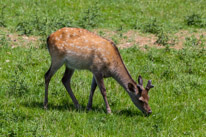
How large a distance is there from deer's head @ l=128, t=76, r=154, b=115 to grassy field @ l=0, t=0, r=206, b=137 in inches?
6.1

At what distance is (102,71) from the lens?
25.7 ft

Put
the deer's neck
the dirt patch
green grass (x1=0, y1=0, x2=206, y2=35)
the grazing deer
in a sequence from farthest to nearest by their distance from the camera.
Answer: green grass (x1=0, y1=0, x2=206, y2=35)
the dirt patch
the deer's neck
the grazing deer

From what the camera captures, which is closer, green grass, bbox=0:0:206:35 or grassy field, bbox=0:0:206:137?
grassy field, bbox=0:0:206:137

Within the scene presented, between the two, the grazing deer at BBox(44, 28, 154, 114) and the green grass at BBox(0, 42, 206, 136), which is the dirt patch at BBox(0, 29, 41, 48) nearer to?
the green grass at BBox(0, 42, 206, 136)

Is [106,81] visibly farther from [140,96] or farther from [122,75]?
[140,96]

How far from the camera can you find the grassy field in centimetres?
677

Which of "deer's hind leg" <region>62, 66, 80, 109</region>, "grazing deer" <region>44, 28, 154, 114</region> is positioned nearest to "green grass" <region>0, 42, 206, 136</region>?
"deer's hind leg" <region>62, 66, 80, 109</region>

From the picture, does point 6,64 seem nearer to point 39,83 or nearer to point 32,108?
point 39,83

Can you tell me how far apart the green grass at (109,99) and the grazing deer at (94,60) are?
363 millimetres

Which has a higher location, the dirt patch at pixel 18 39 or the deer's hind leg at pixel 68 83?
the deer's hind leg at pixel 68 83

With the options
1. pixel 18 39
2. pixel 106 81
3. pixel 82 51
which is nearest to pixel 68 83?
pixel 82 51

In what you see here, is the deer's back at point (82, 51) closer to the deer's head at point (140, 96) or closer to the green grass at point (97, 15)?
the deer's head at point (140, 96)

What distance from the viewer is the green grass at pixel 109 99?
21.8ft

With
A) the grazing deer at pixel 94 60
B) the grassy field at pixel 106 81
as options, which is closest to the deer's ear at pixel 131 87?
the grazing deer at pixel 94 60
